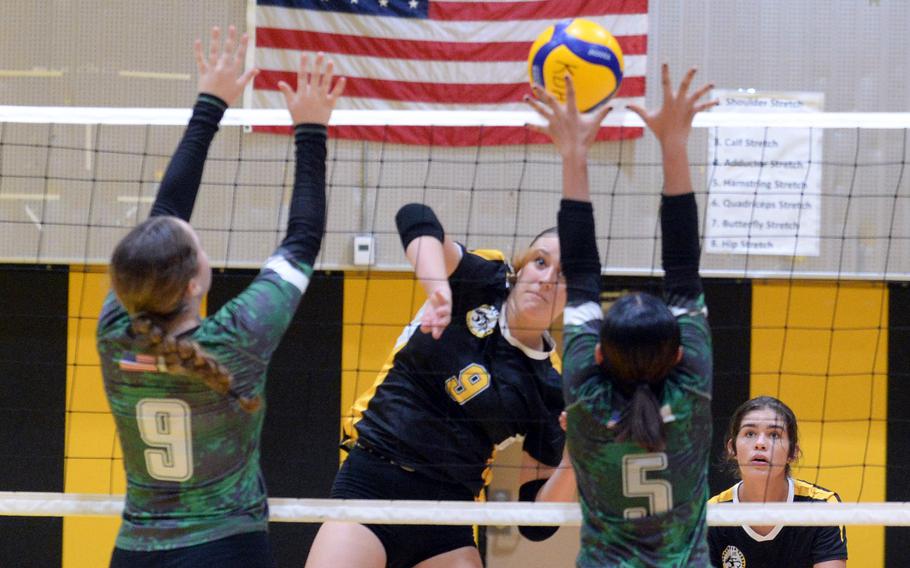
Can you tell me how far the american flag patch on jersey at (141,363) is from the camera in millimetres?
2342

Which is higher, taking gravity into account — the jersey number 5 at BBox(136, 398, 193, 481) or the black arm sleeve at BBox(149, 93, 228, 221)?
the black arm sleeve at BBox(149, 93, 228, 221)

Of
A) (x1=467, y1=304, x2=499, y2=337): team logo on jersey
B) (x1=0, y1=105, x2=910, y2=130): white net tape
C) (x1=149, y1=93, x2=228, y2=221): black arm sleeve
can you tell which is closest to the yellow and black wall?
(x1=467, y1=304, x2=499, y2=337): team logo on jersey

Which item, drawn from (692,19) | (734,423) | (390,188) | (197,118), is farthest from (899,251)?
(197,118)

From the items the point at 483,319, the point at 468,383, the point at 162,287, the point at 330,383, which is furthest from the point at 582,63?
the point at 330,383

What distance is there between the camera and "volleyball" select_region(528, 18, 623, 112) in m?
3.46

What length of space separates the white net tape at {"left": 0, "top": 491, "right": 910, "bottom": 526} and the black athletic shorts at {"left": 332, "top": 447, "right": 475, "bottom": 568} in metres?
0.26

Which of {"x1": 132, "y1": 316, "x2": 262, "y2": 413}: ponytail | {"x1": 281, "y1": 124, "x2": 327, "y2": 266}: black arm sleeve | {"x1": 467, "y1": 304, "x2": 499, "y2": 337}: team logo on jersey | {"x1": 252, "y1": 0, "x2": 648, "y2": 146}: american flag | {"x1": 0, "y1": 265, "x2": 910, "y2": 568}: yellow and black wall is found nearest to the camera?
{"x1": 132, "y1": 316, "x2": 262, "y2": 413}: ponytail

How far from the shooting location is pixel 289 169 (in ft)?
20.5

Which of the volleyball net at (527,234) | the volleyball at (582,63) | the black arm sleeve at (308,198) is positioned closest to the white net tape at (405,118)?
the volleyball at (582,63)

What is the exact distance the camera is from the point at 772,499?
13.3ft

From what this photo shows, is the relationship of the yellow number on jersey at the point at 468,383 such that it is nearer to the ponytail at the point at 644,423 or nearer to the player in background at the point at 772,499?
the player in background at the point at 772,499

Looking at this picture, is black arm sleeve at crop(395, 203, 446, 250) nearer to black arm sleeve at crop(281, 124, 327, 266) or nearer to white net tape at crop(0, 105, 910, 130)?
white net tape at crop(0, 105, 910, 130)

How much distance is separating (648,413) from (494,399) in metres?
1.49

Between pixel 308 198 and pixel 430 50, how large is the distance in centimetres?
376
